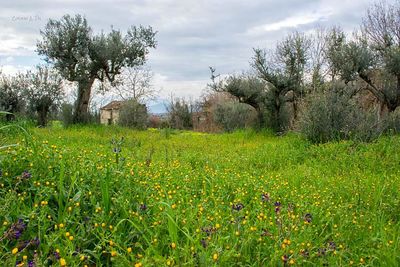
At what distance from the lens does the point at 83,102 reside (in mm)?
15344

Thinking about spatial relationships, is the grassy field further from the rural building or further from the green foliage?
the green foliage

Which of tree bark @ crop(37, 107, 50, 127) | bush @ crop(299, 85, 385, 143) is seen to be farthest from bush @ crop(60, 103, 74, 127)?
bush @ crop(299, 85, 385, 143)

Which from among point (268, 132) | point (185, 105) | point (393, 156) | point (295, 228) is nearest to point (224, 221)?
point (295, 228)

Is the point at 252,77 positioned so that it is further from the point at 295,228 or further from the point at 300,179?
the point at 295,228

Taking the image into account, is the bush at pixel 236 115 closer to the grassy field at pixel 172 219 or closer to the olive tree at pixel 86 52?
the olive tree at pixel 86 52

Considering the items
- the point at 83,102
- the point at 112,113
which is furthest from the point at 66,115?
the point at 112,113

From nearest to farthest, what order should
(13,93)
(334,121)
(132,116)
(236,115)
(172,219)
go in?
(172,219) → (334,121) → (13,93) → (132,116) → (236,115)

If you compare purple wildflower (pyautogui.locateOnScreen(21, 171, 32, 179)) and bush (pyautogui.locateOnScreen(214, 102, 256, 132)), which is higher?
bush (pyautogui.locateOnScreen(214, 102, 256, 132))

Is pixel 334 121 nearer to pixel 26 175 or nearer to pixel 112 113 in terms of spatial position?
pixel 26 175

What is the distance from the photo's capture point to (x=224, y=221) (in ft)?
9.52

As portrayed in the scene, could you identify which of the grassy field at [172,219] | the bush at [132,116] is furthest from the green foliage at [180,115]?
the grassy field at [172,219]

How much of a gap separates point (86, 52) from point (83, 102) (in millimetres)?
2113

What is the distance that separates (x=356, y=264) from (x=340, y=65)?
12.0m

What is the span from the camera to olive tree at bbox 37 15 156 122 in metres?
14.2
